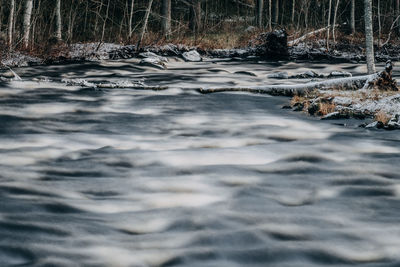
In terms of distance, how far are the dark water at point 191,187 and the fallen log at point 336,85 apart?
49.6 inches

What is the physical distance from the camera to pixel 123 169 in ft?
19.7

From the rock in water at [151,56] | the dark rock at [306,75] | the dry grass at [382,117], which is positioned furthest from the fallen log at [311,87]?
the rock in water at [151,56]

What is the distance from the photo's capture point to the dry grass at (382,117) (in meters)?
8.41

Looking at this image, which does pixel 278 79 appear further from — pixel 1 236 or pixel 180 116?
pixel 1 236

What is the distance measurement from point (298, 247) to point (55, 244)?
1.88 m

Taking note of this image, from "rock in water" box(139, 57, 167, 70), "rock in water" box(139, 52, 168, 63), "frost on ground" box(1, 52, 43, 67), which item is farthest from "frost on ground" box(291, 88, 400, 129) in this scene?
"frost on ground" box(1, 52, 43, 67)

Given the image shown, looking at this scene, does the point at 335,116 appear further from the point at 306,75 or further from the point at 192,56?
the point at 192,56

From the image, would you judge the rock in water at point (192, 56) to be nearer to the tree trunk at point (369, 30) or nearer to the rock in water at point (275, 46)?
the rock in water at point (275, 46)

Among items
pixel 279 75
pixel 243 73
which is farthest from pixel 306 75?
pixel 243 73

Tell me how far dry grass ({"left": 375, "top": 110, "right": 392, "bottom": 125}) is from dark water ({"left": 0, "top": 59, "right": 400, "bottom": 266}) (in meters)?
0.59

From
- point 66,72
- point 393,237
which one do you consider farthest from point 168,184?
point 66,72

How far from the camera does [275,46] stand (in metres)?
19.8

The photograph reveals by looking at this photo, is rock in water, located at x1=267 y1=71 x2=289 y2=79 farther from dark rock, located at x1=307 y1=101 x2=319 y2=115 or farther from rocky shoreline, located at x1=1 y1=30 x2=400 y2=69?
Result: dark rock, located at x1=307 y1=101 x2=319 y2=115

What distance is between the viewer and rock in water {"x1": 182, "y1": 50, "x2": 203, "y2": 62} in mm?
18859
